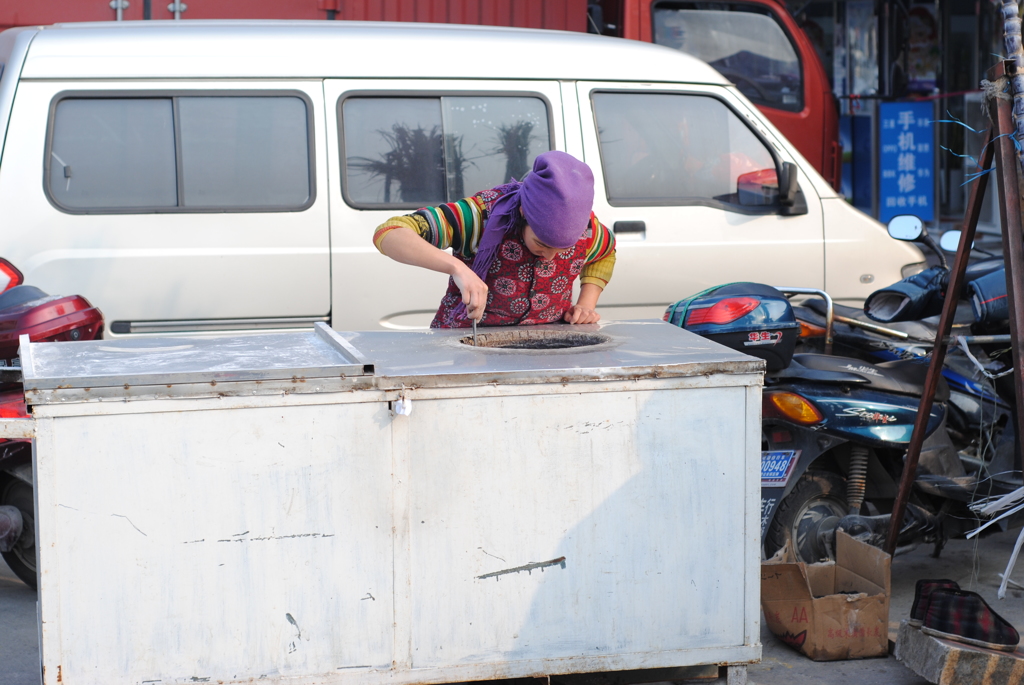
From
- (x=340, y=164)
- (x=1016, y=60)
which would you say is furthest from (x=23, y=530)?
(x=1016, y=60)

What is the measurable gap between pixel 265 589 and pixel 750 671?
5.21 ft

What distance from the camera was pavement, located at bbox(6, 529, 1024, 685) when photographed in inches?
121

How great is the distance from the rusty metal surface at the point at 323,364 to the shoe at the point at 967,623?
3.39ft

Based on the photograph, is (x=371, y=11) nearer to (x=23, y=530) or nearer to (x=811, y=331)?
(x=811, y=331)

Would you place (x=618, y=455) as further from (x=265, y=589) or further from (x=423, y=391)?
(x=265, y=589)

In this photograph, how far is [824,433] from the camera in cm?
342

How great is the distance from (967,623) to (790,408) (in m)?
0.86

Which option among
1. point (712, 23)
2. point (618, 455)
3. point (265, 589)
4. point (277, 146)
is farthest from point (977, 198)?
point (712, 23)

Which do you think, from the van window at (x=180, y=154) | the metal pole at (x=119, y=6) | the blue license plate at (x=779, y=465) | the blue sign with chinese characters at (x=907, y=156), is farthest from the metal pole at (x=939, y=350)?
the blue sign with chinese characters at (x=907, y=156)

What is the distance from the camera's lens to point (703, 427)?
7.96 ft

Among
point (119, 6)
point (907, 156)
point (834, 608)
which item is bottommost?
point (834, 608)

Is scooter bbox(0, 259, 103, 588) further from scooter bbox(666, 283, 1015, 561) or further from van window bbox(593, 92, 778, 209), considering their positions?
van window bbox(593, 92, 778, 209)

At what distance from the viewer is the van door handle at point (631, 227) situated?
181 inches

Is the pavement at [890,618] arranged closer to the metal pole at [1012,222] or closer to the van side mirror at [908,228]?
the metal pole at [1012,222]
